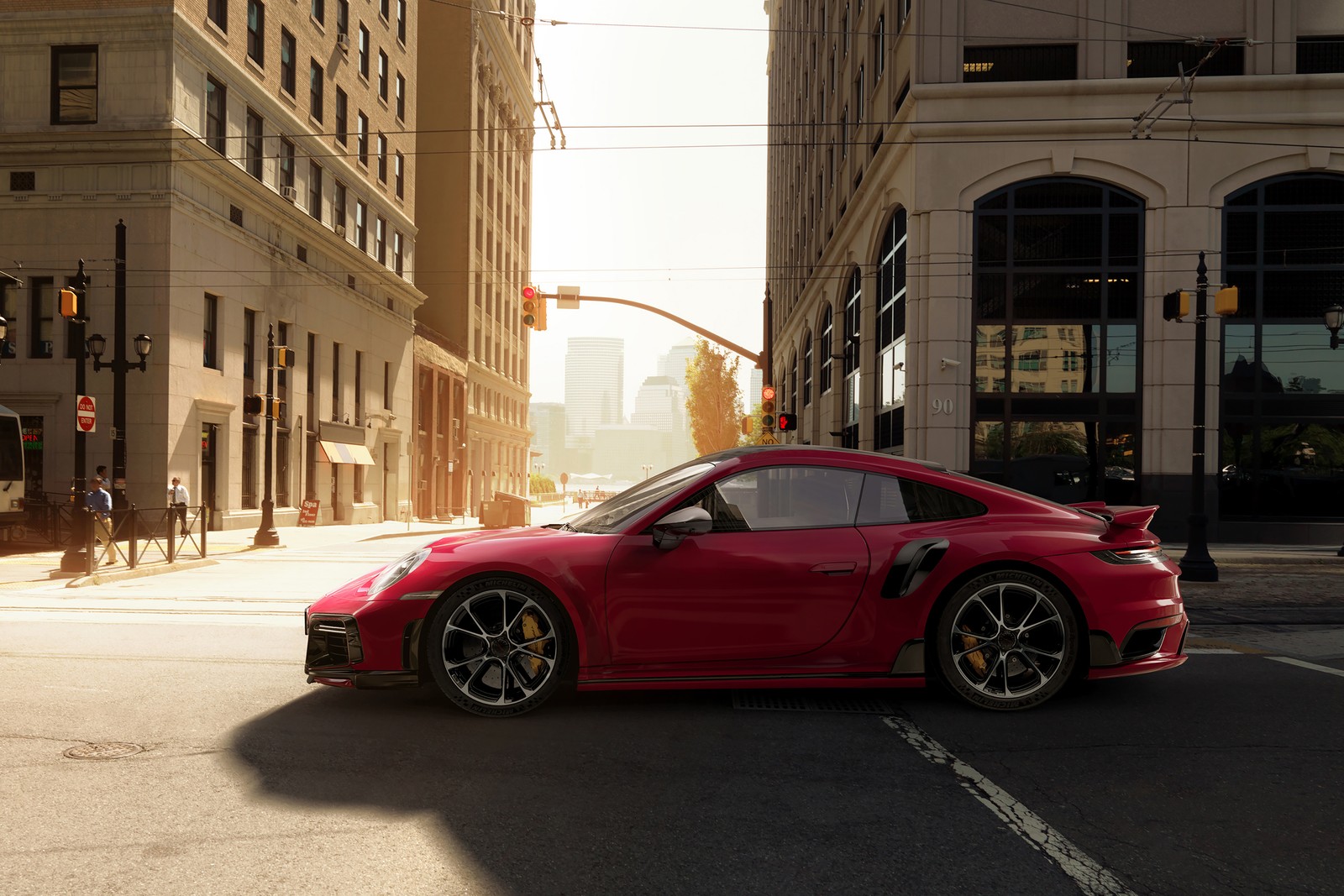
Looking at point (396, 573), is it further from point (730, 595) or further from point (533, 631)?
point (730, 595)

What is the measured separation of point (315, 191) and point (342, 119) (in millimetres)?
4470

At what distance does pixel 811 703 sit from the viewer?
553cm

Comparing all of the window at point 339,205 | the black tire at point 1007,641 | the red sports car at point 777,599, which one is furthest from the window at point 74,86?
the black tire at point 1007,641

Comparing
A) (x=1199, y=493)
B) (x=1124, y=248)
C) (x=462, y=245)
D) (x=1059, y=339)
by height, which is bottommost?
(x=1199, y=493)

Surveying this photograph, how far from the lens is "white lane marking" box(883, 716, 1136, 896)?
3018 millimetres

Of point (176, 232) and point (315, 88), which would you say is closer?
point (176, 232)

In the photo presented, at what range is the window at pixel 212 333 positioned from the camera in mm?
26406

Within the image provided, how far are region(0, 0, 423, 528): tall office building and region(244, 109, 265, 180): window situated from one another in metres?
0.07

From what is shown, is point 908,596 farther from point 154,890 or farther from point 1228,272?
point 1228,272

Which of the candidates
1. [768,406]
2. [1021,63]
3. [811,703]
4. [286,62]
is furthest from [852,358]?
[811,703]

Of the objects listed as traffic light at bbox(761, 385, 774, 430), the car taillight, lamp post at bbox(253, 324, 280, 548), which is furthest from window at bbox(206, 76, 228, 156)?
the car taillight

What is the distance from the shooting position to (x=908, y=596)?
5.10m

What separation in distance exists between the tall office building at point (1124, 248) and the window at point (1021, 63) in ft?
0.14

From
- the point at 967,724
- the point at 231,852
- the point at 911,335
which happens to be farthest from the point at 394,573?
the point at 911,335
